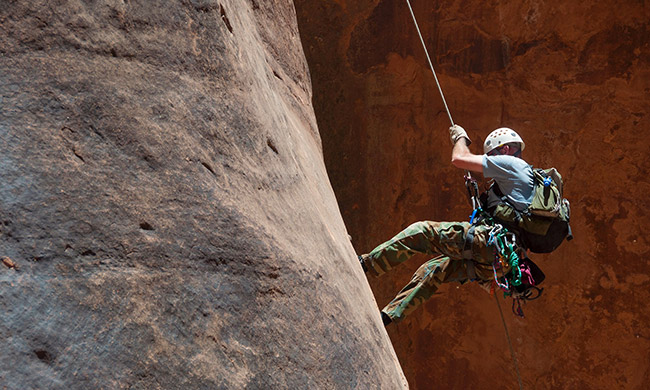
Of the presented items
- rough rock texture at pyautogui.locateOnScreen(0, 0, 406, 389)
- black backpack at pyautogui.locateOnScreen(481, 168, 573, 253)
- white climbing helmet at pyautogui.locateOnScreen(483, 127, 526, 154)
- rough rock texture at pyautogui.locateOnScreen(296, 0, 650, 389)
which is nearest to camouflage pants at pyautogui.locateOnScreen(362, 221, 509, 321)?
black backpack at pyautogui.locateOnScreen(481, 168, 573, 253)

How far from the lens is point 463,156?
15.8ft

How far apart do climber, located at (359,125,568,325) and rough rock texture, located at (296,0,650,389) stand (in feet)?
8.54

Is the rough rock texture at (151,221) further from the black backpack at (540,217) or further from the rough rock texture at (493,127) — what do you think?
the rough rock texture at (493,127)

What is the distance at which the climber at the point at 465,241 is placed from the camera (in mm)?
4676

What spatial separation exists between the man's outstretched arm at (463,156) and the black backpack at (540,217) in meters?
0.31

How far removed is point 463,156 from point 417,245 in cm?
70

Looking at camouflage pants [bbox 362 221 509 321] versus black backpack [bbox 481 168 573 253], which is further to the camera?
camouflage pants [bbox 362 221 509 321]

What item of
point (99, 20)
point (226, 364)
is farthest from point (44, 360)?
point (99, 20)

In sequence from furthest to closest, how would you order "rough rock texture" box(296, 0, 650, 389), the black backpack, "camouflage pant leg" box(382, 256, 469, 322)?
1. "rough rock texture" box(296, 0, 650, 389)
2. "camouflage pant leg" box(382, 256, 469, 322)
3. the black backpack

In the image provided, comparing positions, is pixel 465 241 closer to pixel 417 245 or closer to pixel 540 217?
pixel 417 245

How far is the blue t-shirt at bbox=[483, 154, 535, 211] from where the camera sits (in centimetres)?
466

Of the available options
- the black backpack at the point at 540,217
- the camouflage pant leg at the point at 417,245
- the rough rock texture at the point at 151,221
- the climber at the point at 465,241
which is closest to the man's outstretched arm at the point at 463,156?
the climber at the point at 465,241

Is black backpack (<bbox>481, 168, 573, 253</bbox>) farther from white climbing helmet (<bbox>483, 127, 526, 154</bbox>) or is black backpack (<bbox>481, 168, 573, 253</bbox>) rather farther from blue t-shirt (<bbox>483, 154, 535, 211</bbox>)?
white climbing helmet (<bbox>483, 127, 526, 154</bbox>)

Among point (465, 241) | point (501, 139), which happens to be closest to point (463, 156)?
point (501, 139)
